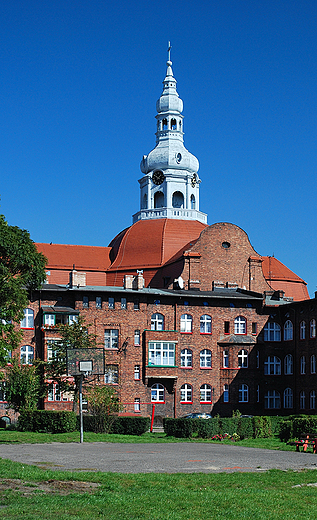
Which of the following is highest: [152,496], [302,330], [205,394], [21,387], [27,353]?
[302,330]

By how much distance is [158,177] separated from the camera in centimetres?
9700

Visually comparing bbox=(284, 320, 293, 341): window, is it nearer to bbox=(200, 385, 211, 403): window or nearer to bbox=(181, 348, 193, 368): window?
bbox=(200, 385, 211, 403): window

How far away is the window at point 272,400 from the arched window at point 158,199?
3680 centimetres

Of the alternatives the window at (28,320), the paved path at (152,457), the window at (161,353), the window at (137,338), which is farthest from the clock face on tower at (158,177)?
the paved path at (152,457)

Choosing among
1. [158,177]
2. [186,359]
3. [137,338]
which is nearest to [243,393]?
[186,359]

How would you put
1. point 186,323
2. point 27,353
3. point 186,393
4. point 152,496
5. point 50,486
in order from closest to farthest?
point 152,496, point 50,486, point 27,353, point 186,393, point 186,323

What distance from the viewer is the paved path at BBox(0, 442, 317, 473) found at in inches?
920

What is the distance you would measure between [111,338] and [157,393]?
21.0ft

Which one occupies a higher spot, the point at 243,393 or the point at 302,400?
the point at 243,393

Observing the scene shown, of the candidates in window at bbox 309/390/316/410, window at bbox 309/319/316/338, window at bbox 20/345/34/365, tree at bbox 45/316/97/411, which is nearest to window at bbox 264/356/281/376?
window at bbox 309/390/316/410

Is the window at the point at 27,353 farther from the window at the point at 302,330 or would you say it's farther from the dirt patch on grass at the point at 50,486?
the dirt patch on grass at the point at 50,486

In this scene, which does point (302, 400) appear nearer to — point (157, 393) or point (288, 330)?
point (288, 330)

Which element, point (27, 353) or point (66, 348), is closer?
point (66, 348)

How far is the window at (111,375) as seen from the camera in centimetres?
6269
